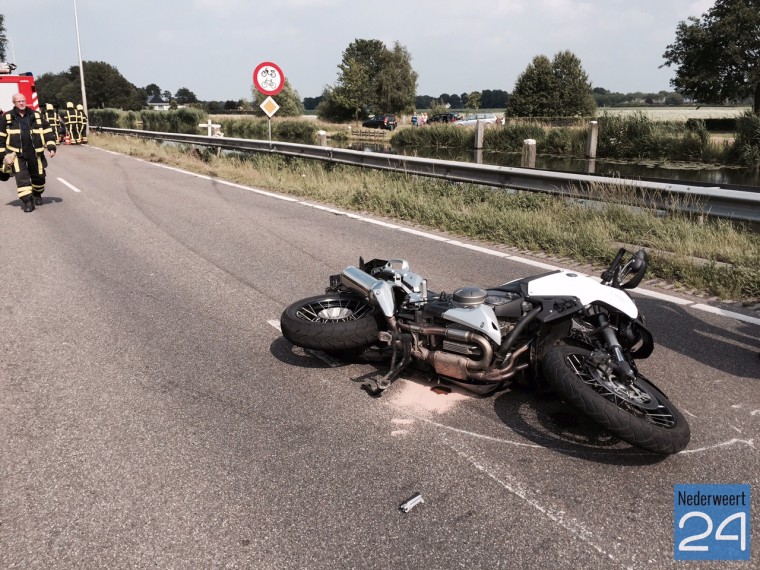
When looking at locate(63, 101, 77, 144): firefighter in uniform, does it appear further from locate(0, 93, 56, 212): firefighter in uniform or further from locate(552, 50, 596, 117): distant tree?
locate(552, 50, 596, 117): distant tree

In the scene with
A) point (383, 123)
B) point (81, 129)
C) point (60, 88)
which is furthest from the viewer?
point (60, 88)

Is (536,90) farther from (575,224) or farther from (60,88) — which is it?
(60,88)

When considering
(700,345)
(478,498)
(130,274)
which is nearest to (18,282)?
(130,274)

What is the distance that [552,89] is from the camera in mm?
61344

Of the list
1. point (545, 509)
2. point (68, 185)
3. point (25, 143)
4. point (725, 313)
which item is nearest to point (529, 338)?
point (545, 509)

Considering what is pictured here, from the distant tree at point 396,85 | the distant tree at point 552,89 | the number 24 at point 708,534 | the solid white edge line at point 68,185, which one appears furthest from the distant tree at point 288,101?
the number 24 at point 708,534

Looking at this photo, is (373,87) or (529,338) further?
(373,87)

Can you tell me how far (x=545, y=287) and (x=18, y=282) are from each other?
5596 millimetres

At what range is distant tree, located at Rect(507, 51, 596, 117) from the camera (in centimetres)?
6072

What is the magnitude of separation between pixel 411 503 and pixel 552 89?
63.4 meters

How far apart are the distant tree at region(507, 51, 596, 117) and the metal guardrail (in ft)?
163

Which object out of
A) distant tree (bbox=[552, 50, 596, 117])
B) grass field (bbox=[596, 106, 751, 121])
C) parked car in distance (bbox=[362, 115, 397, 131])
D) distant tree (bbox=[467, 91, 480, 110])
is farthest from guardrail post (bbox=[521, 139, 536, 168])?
distant tree (bbox=[467, 91, 480, 110])

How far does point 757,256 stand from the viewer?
661 centimetres

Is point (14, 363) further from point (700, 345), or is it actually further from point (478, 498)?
point (700, 345)
